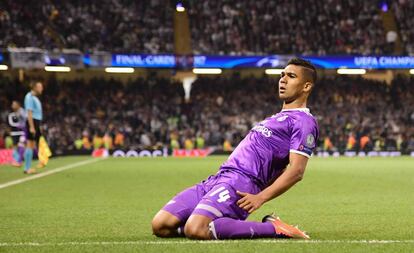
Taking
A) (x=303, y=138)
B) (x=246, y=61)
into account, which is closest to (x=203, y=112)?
(x=246, y=61)

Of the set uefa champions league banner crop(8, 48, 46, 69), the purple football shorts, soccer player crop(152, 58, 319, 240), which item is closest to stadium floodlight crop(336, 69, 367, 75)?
uefa champions league banner crop(8, 48, 46, 69)

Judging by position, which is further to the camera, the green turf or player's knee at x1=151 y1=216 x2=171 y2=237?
player's knee at x1=151 y1=216 x2=171 y2=237

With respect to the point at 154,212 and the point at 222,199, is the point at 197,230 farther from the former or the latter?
the point at 154,212

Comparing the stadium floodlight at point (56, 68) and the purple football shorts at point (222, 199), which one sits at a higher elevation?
the stadium floodlight at point (56, 68)

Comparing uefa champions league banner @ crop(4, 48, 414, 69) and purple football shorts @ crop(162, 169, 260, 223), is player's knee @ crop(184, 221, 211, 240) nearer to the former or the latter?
purple football shorts @ crop(162, 169, 260, 223)

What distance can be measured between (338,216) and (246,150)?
8.33ft

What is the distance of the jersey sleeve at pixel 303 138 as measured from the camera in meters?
5.57

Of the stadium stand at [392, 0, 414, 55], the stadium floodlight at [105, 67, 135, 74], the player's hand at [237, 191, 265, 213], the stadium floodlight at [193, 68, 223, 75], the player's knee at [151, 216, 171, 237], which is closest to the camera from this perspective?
the player's hand at [237, 191, 265, 213]

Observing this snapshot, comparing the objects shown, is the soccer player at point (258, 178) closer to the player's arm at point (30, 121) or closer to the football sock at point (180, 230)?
the football sock at point (180, 230)

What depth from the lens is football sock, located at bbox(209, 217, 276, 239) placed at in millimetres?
5620

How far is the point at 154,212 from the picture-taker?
8.66 meters

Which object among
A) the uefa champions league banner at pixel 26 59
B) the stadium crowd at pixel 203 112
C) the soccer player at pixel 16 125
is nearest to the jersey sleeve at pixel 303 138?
the soccer player at pixel 16 125

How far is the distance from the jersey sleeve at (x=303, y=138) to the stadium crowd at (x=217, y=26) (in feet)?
93.2

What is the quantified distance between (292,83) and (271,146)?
589mm
